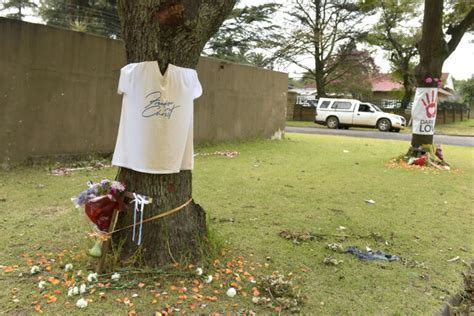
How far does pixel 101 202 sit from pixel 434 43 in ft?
26.5

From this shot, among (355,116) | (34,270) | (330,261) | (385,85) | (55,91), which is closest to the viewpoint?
(34,270)

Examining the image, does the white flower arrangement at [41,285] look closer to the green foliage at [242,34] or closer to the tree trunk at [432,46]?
the tree trunk at [432,46]

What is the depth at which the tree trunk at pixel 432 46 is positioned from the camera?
28.3 feet

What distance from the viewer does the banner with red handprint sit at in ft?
29.0

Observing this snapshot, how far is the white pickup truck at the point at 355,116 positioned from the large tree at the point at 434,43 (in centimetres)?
1178

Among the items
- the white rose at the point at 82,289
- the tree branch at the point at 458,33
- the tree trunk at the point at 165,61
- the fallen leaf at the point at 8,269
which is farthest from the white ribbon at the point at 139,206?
the tree branch at the point at 458,33

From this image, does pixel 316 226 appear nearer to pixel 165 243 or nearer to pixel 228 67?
pixel 165 243

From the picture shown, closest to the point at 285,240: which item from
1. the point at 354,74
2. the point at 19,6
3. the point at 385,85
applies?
the point at 19,6

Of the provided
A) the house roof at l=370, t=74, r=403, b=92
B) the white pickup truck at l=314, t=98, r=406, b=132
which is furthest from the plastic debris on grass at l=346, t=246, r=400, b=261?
the house roof at l=370, t=74, r=403, b=92

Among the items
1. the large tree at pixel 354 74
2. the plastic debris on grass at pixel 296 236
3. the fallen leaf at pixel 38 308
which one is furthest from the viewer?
the large tree at pixel 354 74

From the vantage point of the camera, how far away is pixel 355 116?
2166cm

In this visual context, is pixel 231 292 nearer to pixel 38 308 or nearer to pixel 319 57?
pixel 38 308

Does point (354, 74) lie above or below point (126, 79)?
above

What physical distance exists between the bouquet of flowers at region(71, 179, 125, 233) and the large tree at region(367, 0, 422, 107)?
2727cm
